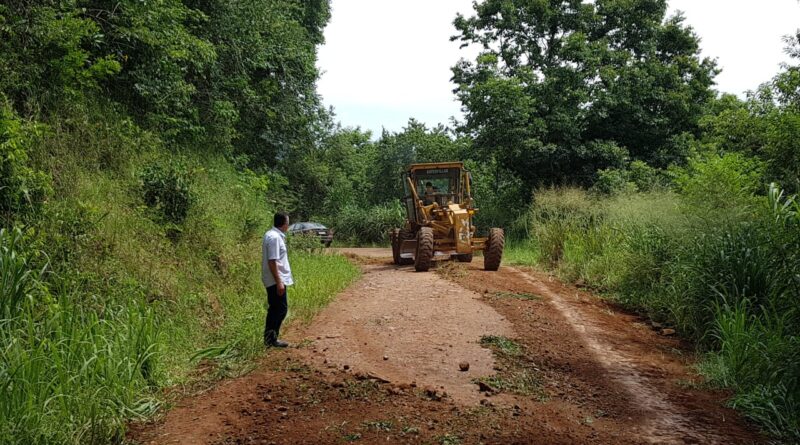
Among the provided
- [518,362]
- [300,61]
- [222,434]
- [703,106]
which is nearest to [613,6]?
[703,106]

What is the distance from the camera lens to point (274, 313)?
6.63 m

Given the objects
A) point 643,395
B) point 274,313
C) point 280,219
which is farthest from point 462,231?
point 643,395

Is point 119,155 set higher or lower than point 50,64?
lower

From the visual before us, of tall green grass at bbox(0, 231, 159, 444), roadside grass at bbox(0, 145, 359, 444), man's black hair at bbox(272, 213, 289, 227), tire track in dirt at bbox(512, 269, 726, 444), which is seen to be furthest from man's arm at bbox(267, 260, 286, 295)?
tire track in dirt at bbox(512, 269, 726, 444)

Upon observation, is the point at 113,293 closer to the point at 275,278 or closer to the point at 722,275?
the point at 275,278

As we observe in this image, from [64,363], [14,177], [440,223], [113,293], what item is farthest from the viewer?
[440,223]

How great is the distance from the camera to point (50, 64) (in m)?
7.88

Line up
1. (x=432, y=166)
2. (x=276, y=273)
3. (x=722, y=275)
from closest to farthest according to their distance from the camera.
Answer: (x=276, y=273) → (x=722, y=275) → (x=432, y=166)

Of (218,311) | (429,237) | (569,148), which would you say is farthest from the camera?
(569,148)

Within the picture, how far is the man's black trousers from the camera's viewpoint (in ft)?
21.6

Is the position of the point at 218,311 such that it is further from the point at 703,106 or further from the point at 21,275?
the point at 703,106

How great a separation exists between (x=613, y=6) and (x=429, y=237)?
16.6 metres

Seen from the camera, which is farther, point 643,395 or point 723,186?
point 723,186

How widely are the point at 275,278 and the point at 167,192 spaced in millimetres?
3208
